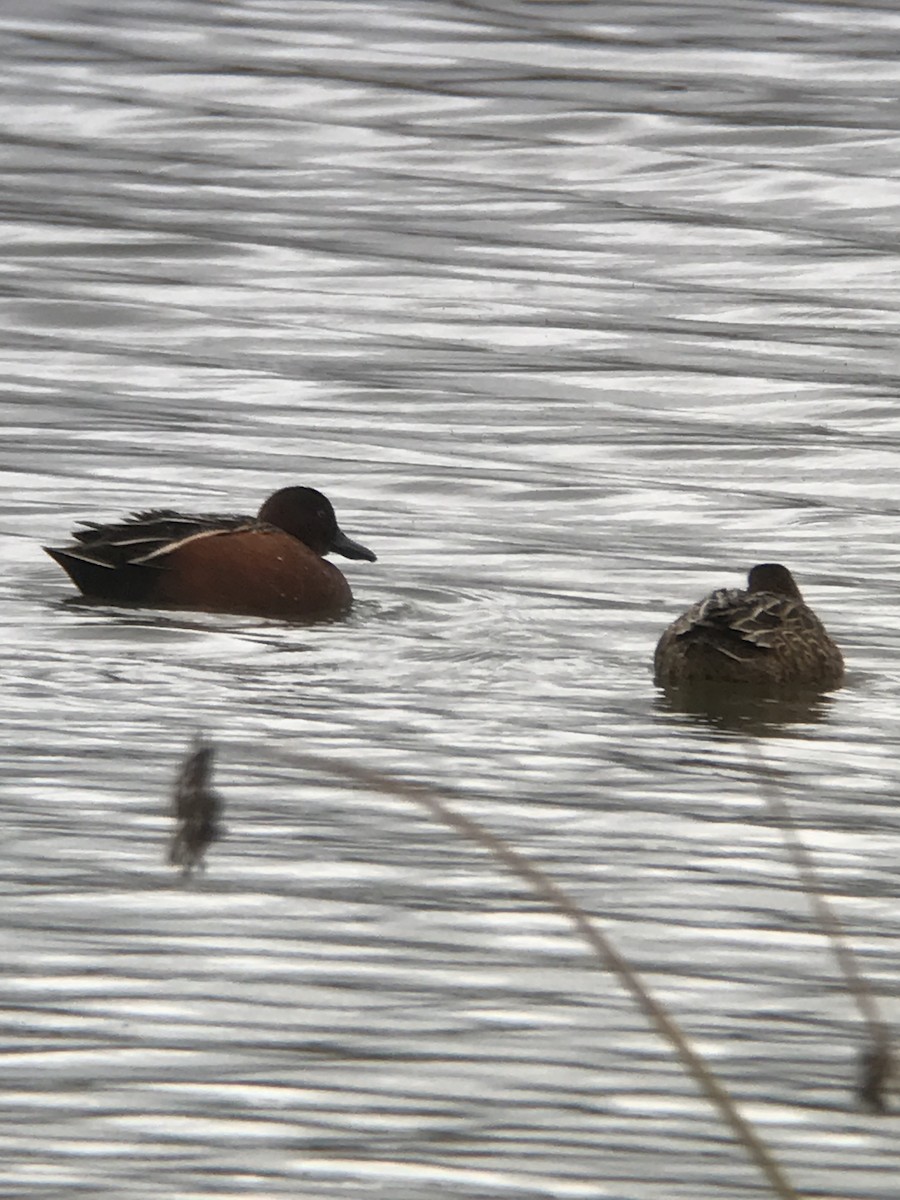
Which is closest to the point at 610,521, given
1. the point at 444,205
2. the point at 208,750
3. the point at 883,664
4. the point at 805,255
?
the point at 883,664

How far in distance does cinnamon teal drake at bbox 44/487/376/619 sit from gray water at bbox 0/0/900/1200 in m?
0.18

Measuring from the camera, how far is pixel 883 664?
1078 centimetres

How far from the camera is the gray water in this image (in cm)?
556

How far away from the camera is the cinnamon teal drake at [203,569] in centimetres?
1180

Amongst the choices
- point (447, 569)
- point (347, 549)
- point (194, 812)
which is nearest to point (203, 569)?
point (347, 549)

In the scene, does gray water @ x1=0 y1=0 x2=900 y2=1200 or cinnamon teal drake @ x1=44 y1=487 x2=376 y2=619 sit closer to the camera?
gray water @ x1=0 y1=0 x2=900 y2=1200

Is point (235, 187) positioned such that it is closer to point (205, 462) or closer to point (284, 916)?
point (205, 462)

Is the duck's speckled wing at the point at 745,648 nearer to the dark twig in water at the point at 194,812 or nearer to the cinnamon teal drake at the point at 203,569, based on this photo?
the cinnamon teal drake at the point at 203,569

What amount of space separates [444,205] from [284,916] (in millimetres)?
14820

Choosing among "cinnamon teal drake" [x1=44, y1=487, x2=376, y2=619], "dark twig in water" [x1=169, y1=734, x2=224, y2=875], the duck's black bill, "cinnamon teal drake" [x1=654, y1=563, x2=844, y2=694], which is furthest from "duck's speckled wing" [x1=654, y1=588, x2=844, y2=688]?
"dark twig in water" [x1=169, y1=734, x2=224, y2=875]

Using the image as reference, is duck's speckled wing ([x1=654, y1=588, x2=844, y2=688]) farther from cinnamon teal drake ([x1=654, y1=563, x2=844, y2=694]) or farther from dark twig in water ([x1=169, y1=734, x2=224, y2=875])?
dark twig in water ([x1=169, y1=734, x2=224, y2=875])

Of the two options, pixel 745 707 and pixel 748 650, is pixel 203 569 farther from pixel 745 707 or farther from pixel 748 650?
pixel 745 707

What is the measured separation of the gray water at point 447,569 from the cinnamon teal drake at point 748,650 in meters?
0.16

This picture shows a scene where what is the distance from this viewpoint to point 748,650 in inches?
414
